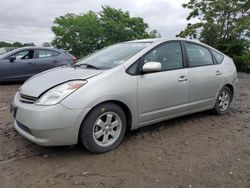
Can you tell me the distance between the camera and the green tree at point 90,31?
68.3 feet

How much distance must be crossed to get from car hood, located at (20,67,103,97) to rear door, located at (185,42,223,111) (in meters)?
1.76

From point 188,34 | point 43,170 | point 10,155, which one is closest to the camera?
point 43,170

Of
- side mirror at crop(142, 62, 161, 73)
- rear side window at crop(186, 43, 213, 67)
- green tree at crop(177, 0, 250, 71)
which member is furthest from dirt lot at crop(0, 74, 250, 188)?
green tree at crop(177, 0, 250, 71)

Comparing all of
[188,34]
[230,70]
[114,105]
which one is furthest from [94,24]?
[114,105]

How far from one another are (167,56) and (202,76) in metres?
0.81

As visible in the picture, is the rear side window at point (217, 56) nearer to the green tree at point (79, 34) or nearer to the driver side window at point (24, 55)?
the driver side window at point (24, 55)

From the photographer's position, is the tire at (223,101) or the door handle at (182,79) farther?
the tire at (223,101)

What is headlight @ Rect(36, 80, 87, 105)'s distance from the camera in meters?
3.27

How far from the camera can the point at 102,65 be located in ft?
13.3

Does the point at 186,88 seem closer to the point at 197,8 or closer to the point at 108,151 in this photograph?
the point at 108,151

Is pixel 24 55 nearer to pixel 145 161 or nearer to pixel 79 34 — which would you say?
pixel 145 161

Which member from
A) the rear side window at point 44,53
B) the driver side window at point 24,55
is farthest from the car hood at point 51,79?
the rear side window at point 44,53

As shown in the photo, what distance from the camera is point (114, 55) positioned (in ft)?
14.2

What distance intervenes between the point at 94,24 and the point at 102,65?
1774 centimetres
